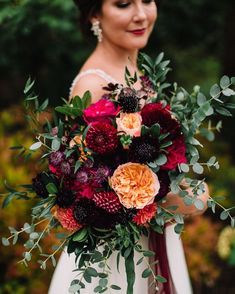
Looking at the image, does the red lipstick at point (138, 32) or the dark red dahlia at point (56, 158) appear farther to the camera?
the red lipstick at point (138, 32)

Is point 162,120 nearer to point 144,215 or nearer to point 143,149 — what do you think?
point 143,149

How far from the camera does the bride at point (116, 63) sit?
2.65 meters

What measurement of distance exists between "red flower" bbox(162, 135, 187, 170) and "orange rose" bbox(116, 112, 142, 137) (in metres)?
0.14

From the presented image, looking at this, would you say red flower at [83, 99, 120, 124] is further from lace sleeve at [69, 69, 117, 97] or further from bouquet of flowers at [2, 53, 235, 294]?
lace sleeve at [69, 69, 117, 97]

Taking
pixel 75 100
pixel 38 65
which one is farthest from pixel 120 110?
pixel 38 65

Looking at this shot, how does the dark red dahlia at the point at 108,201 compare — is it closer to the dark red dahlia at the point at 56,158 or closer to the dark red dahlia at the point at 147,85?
the dark red dahlia at the point at 56,158

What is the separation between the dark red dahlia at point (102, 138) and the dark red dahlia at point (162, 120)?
0.43 feet

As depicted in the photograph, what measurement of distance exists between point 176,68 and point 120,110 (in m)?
5.23

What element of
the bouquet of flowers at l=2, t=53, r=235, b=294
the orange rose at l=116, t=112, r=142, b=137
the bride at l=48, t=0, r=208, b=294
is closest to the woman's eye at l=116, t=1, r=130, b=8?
the bride at l=48, t=0, r=208, b=294

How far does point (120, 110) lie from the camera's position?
2.31 m

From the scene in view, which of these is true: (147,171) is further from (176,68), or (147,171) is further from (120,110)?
(176,68)

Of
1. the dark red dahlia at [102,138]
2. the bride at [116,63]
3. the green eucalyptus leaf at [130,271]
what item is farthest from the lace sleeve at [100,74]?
the green eucalyptus leaf at [130,271]

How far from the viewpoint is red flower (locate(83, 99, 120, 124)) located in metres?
2.26

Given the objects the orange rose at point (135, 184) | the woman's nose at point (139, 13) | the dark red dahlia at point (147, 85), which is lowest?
the orange rose at point (135, 184)
